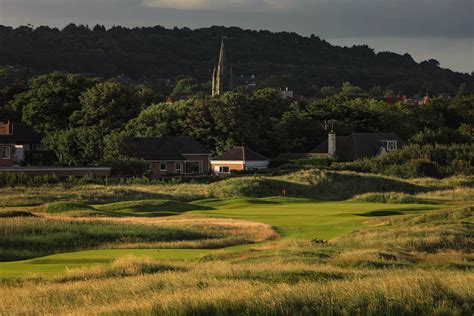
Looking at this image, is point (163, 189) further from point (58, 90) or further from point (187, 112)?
Result: point (58, 90)

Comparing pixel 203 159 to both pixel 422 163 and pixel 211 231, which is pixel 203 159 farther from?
pixel 211 231

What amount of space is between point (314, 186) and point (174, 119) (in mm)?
34084

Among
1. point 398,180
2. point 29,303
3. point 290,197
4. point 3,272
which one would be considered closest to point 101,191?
point 290,197

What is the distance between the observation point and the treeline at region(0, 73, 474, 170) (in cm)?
9175

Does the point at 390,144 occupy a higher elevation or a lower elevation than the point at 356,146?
higher

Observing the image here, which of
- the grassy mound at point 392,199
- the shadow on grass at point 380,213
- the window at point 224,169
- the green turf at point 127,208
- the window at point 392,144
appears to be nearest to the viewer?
the shadow on grass at point 380,213

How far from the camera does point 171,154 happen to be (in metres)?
92.2

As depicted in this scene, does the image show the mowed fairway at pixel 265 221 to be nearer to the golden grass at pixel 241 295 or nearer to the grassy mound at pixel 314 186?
the golden grass at pixel 241 295

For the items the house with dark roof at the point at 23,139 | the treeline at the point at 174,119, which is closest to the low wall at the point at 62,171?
the treeline at the point at 174,119

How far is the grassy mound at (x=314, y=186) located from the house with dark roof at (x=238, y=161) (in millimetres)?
16496

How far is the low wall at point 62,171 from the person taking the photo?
7394 centimetres

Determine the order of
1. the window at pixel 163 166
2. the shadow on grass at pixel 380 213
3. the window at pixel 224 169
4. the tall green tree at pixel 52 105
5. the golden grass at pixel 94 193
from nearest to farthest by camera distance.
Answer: the shadow on grass at pixel 380 213
the golden grass at pixel 94 193
the window at pixel 163 166
the window at pixel 224 169
the tall green tree at pixel 52 105

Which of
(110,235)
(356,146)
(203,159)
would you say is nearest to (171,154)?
(203,159)

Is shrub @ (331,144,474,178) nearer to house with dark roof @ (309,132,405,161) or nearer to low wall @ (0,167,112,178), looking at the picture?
house with dark roof @ (309,132,405,161)
